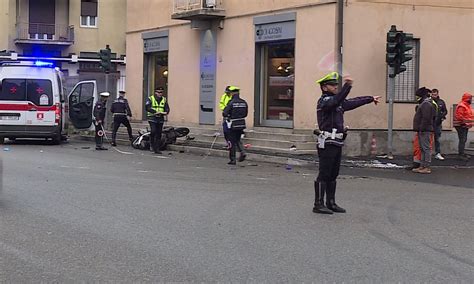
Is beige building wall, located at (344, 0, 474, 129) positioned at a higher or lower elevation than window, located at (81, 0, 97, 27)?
lower

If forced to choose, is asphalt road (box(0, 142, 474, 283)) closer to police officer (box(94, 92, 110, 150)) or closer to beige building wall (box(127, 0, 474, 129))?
beige building wall (box(127, 0, 474, 129))

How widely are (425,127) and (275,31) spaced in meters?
6.16

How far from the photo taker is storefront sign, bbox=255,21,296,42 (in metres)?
17.4

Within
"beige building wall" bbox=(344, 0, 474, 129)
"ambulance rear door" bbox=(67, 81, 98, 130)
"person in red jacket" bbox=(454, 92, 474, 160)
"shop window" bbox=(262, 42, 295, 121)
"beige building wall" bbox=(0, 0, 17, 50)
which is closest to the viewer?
"person in red jacket" bbox=(454, 92, 474, 160)

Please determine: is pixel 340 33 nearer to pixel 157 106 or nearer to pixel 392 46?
pixel 392 46

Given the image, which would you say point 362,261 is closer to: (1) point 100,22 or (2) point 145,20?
(2) point 145,20

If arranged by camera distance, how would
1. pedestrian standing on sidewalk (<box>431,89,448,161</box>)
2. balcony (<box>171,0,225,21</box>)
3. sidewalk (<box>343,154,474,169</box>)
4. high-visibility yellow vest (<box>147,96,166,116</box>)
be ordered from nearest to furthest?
sidewalk (<box>343,154,474,169</box>) < pedestrian standing on sidewalk (<box>431,89,448,161</box>) < high-visibility yellow vest (<box>147,96,166,116</box>) < balcony (<box>171,0,225,21</box>)

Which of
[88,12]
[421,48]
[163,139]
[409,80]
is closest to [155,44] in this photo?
[163,139]

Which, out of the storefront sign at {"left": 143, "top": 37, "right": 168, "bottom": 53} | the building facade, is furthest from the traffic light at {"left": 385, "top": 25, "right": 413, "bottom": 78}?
the building facade

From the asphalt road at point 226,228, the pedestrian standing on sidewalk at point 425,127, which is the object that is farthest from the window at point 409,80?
the asphalt road at point 226,228

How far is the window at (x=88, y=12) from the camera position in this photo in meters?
43.2

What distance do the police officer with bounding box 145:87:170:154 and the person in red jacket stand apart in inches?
304

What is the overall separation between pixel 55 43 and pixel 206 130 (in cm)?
2486

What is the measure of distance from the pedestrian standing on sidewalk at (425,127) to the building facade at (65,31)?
2929 centimetres
